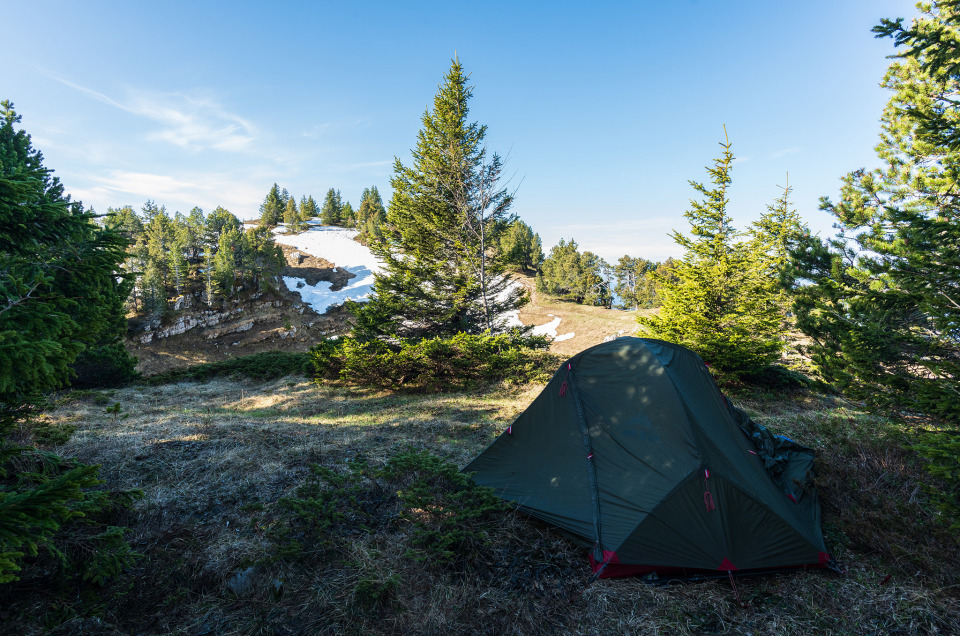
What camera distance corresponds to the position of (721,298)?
42.5 feet

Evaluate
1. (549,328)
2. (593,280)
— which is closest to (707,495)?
(549,328)

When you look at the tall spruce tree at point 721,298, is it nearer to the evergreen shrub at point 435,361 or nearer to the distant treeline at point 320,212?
the evergreen shrub at point 435,361

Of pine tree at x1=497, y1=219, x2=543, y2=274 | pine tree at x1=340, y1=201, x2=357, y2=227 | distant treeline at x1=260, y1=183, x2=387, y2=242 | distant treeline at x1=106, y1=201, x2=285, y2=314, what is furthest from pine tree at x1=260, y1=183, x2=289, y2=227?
pine tree at x1=497, y1=219, x2=543, y2=274

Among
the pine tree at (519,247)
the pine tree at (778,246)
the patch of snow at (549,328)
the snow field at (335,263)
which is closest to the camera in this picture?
the pine tree at (778,246)

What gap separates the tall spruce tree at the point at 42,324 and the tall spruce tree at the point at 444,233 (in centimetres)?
1088

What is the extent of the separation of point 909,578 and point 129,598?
7.97 metres

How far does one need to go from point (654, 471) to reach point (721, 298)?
10.2 meters

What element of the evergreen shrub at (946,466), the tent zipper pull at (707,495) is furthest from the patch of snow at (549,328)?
the evergreen shrub at (946,466)

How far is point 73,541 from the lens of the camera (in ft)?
12.0

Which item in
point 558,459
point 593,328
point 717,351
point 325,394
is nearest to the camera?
point 558,459

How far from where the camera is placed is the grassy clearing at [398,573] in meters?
3.60

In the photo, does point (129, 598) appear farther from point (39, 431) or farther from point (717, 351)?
point (717, 351)

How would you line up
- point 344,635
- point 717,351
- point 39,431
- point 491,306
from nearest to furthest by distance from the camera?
1. point 344,635
2. point 39,431
3. point 717,351
4. point 491,306

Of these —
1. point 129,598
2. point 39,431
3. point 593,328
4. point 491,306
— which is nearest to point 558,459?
point 129,598
